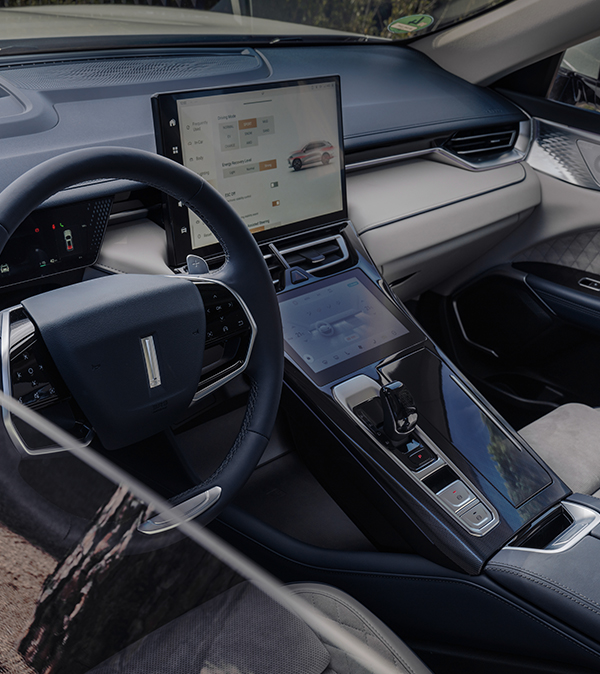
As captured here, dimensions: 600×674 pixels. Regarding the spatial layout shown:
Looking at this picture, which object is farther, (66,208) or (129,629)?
(66,208)

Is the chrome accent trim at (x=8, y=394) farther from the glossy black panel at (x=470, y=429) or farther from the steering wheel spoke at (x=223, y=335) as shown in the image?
the glossy black panel at (x=470, y=429)

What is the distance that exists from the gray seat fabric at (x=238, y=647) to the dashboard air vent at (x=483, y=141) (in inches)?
57.1

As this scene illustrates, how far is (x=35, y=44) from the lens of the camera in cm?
137

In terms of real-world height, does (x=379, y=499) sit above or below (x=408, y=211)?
below

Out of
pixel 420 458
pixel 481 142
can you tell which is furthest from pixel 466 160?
pixel 420 458

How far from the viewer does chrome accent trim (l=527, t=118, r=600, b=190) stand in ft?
6.03

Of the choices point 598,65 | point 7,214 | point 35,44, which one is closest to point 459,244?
point 598,65

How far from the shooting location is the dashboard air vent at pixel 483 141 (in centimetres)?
183

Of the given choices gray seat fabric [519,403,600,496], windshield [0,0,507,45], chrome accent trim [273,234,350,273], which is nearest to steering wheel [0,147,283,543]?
chrome accent trim [273,234,350,273]

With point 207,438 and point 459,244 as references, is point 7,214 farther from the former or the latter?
point 459,244

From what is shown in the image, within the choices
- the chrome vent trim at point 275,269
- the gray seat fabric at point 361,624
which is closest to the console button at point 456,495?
the gray seat fabric at point 361,624

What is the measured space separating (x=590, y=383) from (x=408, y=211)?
78 cm

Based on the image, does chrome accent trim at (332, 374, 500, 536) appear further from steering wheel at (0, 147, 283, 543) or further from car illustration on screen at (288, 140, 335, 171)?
car illustration on screen at (288, 140, 335, 171)

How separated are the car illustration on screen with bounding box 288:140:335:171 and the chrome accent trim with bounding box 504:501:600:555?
83 centimetres
